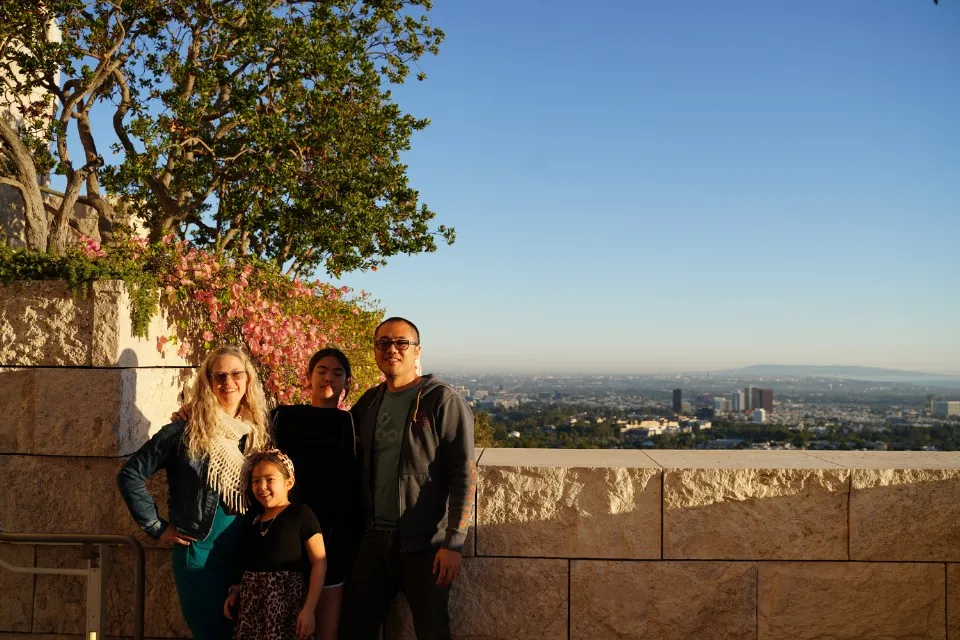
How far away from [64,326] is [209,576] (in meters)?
1.65

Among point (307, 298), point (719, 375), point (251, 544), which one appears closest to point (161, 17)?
point (307, 298)

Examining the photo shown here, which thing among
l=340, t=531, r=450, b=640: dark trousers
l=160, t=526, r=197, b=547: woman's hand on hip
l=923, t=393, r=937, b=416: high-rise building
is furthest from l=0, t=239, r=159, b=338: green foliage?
l=923, t=393, r=937, b=416: high-rise building

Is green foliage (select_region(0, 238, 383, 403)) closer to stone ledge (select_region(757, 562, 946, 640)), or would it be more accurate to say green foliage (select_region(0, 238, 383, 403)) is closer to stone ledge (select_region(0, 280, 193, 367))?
stone ledge (select_region(0, 280, 193, 367))

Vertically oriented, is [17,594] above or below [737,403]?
above

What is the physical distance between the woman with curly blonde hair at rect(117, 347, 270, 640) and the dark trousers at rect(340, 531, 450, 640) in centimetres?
53

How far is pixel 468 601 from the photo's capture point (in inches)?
159

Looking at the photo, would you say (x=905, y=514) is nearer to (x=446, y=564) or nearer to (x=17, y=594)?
(x=446, y=564)

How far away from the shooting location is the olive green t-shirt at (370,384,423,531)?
137 inches

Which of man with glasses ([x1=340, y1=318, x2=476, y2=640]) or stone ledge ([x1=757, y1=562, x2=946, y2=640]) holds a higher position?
man with glasses ([x1=340, y1=318, x2=476, y2=640])

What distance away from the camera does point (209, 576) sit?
339cm

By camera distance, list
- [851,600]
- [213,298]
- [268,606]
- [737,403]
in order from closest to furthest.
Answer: [268,606] < [851,600] < [213,298] < [737,403]

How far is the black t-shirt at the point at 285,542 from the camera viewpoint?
3307 millimetres

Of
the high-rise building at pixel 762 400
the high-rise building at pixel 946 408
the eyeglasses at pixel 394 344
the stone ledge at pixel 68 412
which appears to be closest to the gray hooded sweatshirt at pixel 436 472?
the eyeglasses at pixel 394 344

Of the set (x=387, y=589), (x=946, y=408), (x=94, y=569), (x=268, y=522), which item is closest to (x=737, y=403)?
(x=946, y=408)
